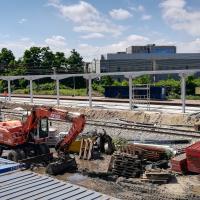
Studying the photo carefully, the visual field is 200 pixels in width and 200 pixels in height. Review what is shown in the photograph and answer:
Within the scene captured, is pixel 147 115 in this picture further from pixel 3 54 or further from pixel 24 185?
pixel 3 54

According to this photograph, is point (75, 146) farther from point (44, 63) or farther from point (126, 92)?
point (44, 63)

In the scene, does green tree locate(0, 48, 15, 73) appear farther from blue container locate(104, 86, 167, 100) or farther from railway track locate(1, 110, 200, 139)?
railway track locate(1, 110, 200, 139)

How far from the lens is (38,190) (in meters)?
9.16

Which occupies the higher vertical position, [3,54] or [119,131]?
[3,54]

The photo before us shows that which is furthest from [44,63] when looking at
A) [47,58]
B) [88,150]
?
[88,150]

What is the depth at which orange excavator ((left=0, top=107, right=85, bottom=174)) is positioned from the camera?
58.5 feet

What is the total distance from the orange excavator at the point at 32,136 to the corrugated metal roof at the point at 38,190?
24.2 ft

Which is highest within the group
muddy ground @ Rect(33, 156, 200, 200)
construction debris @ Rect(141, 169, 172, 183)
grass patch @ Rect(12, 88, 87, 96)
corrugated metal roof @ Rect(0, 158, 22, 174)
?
grass patch @ Rect(12, 88, 87, 96)

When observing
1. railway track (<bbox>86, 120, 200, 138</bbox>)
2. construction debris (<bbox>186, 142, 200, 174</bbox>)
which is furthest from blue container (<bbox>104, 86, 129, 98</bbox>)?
construction debris (<bbox>186, 142, 200, 174</bbox>)

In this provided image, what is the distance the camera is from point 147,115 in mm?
33312

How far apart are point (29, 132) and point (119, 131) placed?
32.2 ft

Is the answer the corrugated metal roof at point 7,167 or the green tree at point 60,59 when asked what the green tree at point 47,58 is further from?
the corrugated metal roof at point 7,167

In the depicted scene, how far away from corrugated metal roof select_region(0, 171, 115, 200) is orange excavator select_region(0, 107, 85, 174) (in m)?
7.39

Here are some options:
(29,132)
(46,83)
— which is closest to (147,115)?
Result: (29,132)
